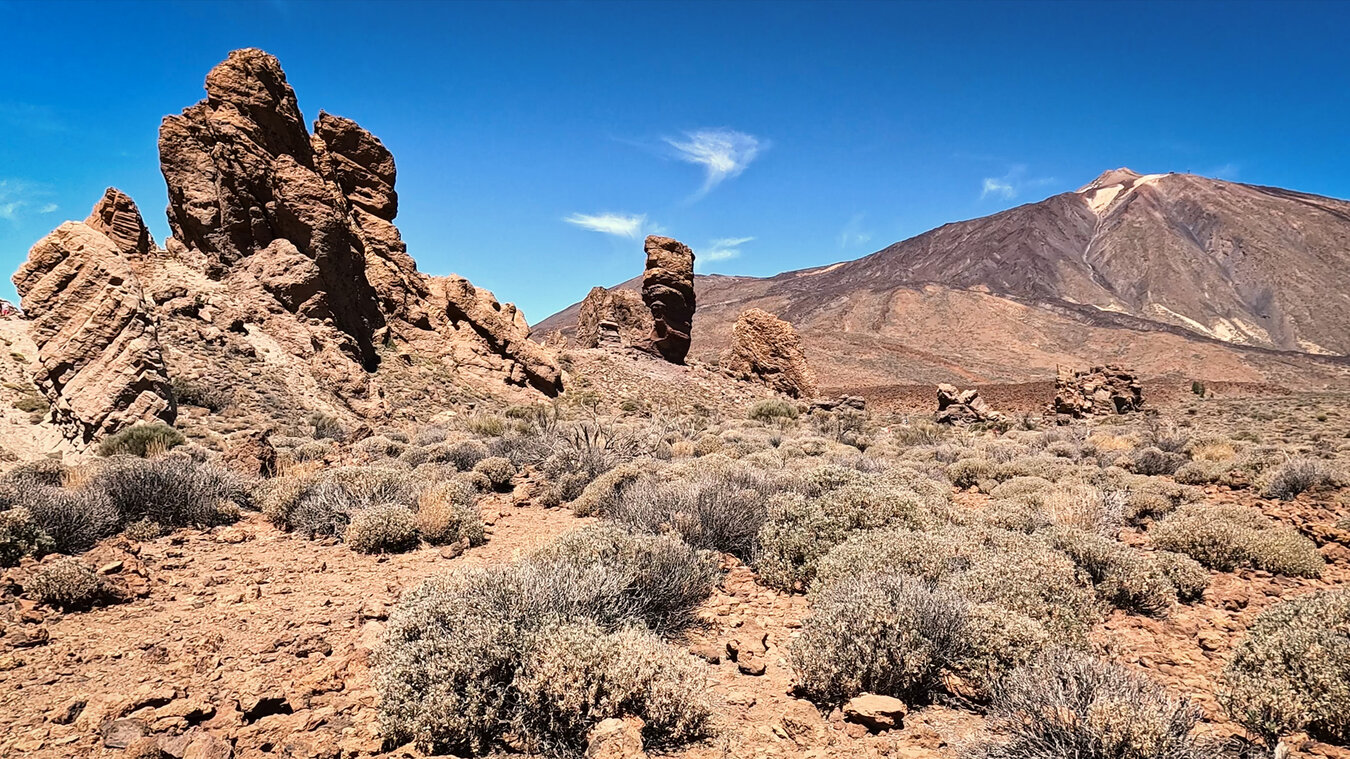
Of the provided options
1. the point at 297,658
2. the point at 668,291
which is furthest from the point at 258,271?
the point at 297,658

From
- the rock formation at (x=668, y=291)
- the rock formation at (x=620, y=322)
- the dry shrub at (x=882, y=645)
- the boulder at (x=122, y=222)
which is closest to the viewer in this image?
the dry shrub at (x=882, y=645)

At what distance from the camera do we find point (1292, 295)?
309 feet

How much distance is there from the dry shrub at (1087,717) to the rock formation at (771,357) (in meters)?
26.7

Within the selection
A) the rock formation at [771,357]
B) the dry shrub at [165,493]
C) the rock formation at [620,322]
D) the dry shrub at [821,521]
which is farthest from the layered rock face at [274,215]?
the rock formation at [771,357]

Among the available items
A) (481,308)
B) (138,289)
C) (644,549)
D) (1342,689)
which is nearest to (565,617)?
(644,549)

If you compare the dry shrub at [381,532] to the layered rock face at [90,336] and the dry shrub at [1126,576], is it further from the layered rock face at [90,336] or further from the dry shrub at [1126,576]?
the layered rock face at [90,336]

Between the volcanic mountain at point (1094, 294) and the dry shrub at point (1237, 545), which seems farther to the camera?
the volcanic mountain at point (1094, 294)

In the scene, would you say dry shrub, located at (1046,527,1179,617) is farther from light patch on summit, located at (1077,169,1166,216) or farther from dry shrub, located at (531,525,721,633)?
light patch on summit, located at (1077,169,1166,216)

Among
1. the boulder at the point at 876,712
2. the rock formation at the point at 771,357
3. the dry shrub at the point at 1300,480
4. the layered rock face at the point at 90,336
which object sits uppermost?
the rock formation at the point at 771,357

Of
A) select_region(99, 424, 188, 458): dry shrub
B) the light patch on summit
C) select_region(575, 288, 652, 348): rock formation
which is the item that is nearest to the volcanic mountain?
the light patch on summit

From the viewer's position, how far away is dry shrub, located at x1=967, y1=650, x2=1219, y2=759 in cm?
233

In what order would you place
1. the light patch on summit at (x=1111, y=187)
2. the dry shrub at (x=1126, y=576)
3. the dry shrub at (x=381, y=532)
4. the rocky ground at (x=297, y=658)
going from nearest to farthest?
the rocky ground at (x=297, y=658) < the dry shrub at (x=1126, y=576) < the dry shrub at (x=381, y=532) < the light patch on summit at (x=1111, y=187)

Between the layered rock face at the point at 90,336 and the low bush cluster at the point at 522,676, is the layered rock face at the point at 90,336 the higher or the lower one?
the higher one

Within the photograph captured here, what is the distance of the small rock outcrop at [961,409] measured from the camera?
2316 centimetres
